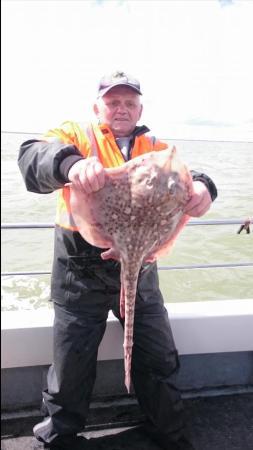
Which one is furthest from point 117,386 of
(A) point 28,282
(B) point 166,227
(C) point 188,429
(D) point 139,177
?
(A) point 28,282

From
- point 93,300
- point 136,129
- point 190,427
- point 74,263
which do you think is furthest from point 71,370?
point 136,129

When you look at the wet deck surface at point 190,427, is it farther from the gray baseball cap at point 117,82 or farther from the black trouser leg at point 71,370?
the gray baseball cap at point 117,82

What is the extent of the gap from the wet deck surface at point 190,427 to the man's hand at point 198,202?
160 centimetres

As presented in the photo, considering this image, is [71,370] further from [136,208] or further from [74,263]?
[136,208]

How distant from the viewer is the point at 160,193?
5.44 feet

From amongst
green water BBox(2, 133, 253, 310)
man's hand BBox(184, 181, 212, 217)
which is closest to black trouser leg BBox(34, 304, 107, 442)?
man's hand BBox(184, 181, 212, 217)

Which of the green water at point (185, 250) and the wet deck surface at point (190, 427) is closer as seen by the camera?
the wet deck surface at point (190, 427)

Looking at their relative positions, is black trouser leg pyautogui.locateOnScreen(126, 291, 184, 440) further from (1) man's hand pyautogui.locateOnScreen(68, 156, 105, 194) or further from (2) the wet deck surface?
(1) man's hand pyautogui.locateOnScreen(68, 156, 105, 194)

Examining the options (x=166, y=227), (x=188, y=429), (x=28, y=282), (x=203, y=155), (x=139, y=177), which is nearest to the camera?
(x=139, y=177)

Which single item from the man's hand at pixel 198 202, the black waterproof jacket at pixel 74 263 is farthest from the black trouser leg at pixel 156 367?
the man's hand at pixel 198 202

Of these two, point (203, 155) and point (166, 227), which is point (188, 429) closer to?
point (166, 227)

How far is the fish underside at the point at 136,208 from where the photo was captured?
165 cm

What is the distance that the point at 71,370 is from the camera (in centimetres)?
236

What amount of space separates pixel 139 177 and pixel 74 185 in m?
0.26
